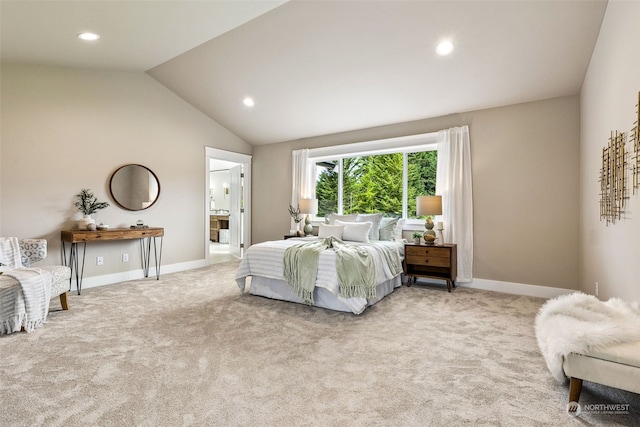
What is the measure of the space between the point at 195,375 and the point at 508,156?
4242mm

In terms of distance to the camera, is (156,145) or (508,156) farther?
(156,145)

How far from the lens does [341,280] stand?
10.7 ft

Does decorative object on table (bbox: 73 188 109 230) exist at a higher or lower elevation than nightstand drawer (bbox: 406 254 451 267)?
higher

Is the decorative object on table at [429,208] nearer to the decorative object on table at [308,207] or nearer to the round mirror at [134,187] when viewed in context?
the decorative object on table at [308,207]

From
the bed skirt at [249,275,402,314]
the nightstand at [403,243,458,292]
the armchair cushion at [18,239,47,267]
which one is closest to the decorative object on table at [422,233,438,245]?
the nightstand at [403,243,458,292]

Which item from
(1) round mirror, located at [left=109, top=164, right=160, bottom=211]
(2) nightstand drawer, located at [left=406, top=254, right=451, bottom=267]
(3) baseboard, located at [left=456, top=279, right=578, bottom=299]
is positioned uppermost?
(1) round mirror, located at [left=109, top=164, right=160, bottom=211]

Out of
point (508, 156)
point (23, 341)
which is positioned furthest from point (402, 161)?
point (23, 341)

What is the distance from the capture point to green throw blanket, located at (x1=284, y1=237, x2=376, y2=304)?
128 inches

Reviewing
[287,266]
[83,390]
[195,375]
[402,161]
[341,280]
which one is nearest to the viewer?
[83,390]

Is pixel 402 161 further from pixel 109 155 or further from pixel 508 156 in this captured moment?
pixel 109 155

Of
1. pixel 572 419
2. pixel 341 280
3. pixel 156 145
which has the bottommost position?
pixel 572 419

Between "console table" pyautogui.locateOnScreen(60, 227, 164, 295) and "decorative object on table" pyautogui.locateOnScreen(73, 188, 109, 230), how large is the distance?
19 centimetres

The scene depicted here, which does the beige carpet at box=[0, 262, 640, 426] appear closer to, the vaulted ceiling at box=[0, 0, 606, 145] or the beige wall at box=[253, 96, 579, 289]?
the beige wall at box=[253, 96, 579, 289]

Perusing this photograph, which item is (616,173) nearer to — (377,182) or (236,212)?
(377,182)
